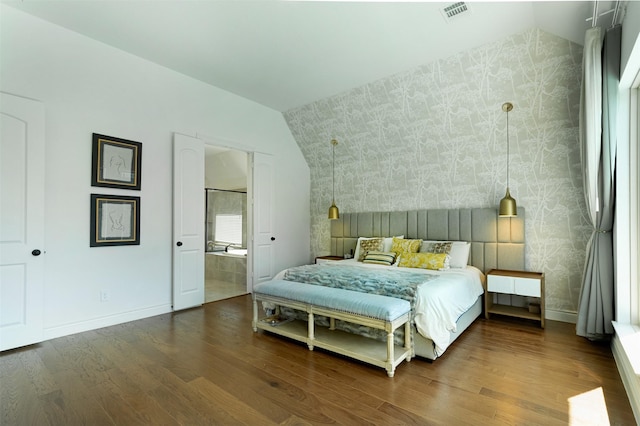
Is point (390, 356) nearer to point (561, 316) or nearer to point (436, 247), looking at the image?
point (436, 247)

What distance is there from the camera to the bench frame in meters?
2.46

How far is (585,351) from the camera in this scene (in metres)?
2.86

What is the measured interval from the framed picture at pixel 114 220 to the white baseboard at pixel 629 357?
462cm

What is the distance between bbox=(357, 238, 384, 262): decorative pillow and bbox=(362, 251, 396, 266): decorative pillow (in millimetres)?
164

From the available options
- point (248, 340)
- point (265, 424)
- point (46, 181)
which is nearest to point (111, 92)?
point (46, 181)

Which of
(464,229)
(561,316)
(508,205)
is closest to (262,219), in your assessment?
(464,229)

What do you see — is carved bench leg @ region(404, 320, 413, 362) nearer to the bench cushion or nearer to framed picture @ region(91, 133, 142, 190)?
the bench cushion

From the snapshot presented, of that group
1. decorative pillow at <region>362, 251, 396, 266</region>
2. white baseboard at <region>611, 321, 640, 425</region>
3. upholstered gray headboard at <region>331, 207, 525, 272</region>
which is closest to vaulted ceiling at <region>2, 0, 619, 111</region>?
upholstered gray headboard at <region>331, 207, 525, 272</region>

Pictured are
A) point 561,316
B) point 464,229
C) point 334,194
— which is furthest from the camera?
point 334,194

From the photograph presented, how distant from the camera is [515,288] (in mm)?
3623

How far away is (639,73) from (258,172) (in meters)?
4.55

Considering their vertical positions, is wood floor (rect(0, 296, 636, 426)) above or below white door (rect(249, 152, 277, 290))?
below

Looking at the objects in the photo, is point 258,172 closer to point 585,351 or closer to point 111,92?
point 111,92

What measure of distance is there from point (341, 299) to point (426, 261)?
1.71 meters
